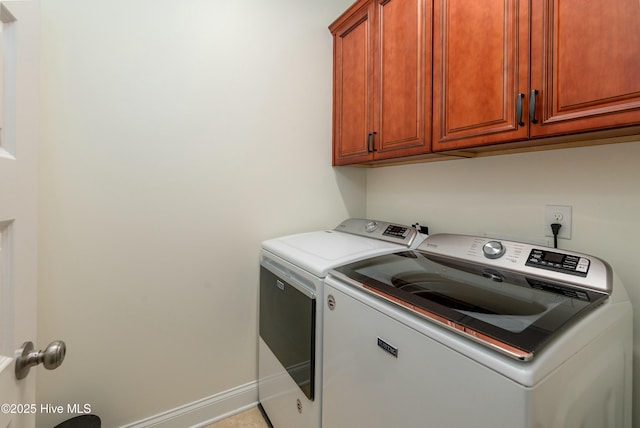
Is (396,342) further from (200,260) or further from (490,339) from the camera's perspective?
(200,260)

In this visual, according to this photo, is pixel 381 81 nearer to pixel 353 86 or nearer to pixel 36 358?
pixel 353 86

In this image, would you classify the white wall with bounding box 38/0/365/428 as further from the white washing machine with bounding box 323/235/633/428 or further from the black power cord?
the black power cord

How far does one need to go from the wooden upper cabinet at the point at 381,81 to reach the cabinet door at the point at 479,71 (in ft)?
0.22

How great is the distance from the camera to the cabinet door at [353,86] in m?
1.55

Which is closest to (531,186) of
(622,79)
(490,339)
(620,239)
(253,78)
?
(620,239)

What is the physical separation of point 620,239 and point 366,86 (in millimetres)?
1292

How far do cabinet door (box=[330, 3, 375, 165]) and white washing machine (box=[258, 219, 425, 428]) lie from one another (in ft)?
1.57

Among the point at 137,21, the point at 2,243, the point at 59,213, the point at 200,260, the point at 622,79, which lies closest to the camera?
the point at 2,243

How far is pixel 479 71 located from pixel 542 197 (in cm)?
59

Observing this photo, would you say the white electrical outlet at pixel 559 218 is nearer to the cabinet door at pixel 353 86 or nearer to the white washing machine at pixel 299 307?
the white washing machine at pixel 299 307

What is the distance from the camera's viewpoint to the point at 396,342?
2.41 ft

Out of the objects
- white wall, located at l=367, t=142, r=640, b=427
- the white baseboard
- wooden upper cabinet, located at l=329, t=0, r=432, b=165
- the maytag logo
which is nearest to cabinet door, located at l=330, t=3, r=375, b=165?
wooden upper cabinet, located at l=329, t=0, r=432, b=165

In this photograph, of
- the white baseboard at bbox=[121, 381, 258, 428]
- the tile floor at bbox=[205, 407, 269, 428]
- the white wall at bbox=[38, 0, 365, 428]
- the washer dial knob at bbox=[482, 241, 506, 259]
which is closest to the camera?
the washer dial knob at bbox=[482, 241, 506, 259]

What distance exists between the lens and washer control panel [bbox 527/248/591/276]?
34.1 inches
